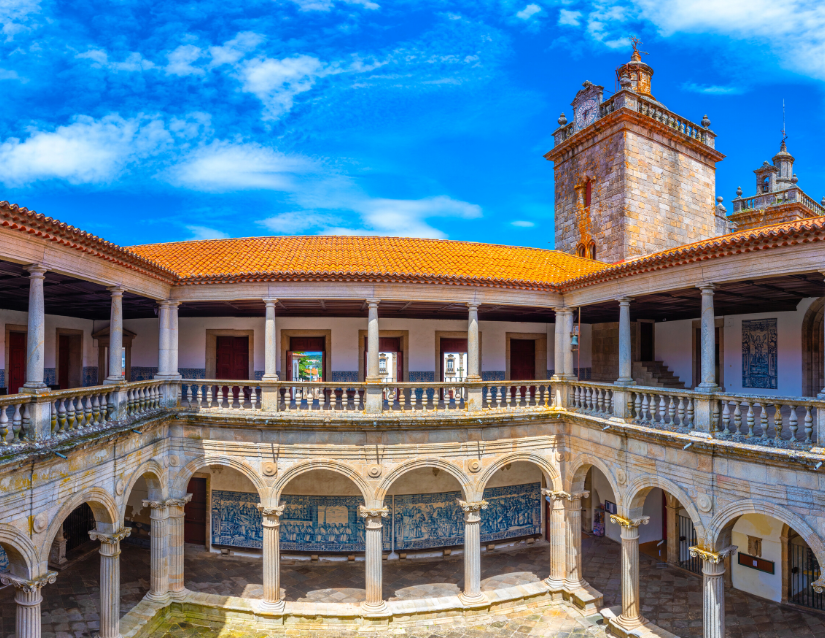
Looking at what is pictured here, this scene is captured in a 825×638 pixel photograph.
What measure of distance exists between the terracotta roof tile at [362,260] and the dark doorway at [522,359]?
2.83m

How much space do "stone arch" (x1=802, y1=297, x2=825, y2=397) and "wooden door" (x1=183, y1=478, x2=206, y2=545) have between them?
1643cm

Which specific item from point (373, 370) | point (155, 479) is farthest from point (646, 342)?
point (155, 479)

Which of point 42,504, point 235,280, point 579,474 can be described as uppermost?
point 235,280

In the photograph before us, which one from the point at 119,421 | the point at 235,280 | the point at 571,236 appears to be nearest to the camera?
the point at 119,421

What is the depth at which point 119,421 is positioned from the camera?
10.0 meters

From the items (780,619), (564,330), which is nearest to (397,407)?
(564,330)

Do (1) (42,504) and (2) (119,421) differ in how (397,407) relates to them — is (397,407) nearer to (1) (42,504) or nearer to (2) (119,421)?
(2) (119,421)

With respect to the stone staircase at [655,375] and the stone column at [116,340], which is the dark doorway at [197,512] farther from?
the stone staircase at [655,375]

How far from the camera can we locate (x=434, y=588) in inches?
529

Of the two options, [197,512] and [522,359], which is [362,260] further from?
[197,512]

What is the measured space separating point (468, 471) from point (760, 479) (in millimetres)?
5783

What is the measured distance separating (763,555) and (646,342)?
6548mm

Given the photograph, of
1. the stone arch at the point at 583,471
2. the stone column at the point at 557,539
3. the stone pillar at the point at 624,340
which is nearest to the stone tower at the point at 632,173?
the stone pillar at the point at 624,340

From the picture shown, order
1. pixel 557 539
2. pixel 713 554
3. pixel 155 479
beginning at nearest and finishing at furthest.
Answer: pixel 713 554 → pixel 155 479 → pixel 557 539
